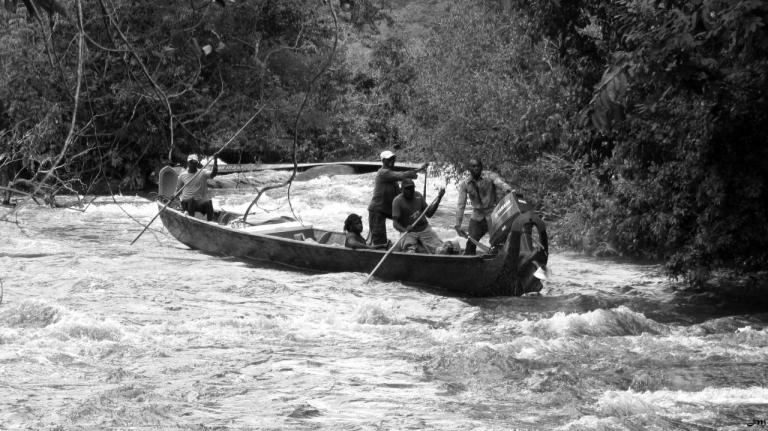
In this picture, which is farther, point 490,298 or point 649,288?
point 649,288

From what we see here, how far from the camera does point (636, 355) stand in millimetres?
8375

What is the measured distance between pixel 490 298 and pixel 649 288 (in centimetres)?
248

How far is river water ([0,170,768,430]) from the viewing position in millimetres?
6766

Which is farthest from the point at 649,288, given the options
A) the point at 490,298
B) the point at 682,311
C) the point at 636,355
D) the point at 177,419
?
the point at 177,419

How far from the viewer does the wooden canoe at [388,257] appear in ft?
36.4

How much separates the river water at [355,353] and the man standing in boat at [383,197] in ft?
2.46

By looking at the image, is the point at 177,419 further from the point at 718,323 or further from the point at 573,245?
the point at 573,245

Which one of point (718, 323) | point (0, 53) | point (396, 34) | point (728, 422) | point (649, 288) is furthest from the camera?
point (396, 34)

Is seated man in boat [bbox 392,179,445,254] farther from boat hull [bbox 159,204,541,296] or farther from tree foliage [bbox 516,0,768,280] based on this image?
tree foliage [bbox 516,0,768,280]

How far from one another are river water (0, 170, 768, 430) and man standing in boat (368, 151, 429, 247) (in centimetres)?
75

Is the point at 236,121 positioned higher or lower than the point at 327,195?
higher

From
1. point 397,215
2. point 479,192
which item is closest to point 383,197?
point 397,215

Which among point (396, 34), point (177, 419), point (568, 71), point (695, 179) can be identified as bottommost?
point (177, 419)

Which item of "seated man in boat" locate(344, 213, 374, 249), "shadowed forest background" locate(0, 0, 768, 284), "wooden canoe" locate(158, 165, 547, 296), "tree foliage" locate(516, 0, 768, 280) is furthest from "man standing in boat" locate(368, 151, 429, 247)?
"tree foliage" locate(516, 0, 768, 280)
